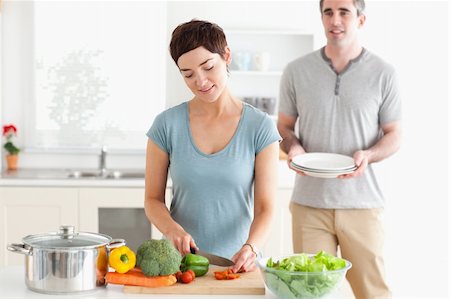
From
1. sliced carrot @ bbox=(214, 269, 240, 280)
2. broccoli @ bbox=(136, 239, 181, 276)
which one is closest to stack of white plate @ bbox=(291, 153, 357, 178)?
sliced carrot @ bbox=(214, 269, 240, 280)

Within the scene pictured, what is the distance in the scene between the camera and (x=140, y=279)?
2475mm

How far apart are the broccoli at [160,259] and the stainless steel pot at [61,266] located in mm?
146

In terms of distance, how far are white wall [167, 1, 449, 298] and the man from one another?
2074 millimetres

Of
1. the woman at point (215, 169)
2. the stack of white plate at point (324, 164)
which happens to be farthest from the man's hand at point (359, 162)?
the woman at point (215, 169)

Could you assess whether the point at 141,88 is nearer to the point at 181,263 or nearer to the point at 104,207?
the point at 104,207

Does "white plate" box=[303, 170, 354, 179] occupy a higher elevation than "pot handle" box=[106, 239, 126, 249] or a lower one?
higher

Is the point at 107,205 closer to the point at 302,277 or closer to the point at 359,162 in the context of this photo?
the point at 359,162

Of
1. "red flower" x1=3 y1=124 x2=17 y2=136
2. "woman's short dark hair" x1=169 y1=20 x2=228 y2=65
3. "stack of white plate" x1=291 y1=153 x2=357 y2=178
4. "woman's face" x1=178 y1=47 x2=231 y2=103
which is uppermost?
"woman's short dark hair" x1=169 y1=20 x2=228 y2=65

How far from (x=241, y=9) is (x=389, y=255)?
2.10m

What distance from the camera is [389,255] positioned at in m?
5.82

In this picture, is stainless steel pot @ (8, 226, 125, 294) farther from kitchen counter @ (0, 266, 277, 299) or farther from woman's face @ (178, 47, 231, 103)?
woman's face @ (178, 47, 231, 103)

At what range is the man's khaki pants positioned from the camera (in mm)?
3629

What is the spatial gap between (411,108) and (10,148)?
9.54ft

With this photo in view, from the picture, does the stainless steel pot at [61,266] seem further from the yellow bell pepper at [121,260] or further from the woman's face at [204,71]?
the woman's face at [204,71]
